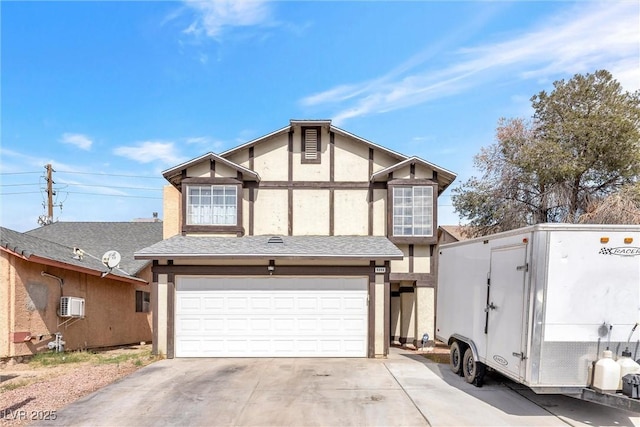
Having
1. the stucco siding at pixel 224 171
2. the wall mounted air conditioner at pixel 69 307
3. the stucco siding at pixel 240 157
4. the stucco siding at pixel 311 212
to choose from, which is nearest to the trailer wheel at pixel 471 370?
the stucco siding at pixel 311 212

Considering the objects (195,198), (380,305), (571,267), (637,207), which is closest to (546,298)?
(571,267)

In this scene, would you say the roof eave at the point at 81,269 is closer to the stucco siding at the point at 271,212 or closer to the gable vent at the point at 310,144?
the stucco siding at the point at 271,212

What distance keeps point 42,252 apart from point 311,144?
375 inches

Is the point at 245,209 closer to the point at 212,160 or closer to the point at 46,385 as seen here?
the point at 212,160

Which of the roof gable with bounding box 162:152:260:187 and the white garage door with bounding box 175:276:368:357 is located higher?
the roof gable with bounding box 162:152:260:187

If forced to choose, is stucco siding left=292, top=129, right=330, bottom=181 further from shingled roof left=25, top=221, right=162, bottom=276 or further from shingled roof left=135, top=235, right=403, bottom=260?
shingled roof left=25, top=221, right=162, bottom=276

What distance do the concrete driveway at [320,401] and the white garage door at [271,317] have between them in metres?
1.60

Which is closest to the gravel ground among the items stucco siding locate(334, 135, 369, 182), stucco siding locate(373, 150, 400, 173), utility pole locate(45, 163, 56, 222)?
stucco siding locate(334, 135, 369, 182)

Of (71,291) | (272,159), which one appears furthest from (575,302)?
(71,291)

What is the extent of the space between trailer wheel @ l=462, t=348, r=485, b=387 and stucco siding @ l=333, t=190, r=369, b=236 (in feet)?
20.6

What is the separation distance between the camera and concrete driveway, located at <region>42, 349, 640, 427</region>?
6227 mm

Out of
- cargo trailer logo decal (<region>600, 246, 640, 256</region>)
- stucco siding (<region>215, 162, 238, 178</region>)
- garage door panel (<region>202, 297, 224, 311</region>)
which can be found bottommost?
garage door panel (<region>202, 297, 224, 311</region>)

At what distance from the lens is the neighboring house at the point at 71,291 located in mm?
10828

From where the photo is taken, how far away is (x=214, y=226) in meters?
13.7
